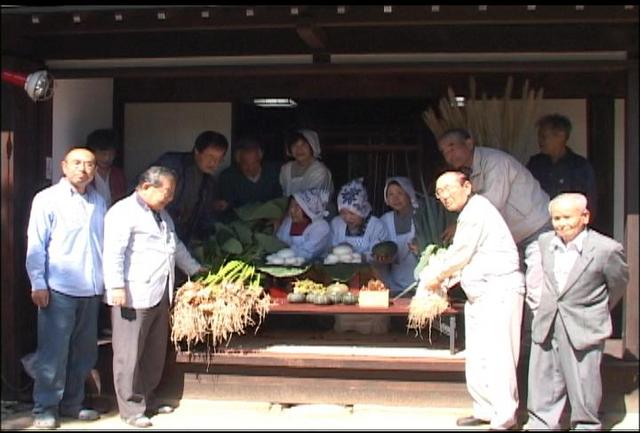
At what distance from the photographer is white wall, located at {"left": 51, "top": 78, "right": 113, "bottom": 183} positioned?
6742mm

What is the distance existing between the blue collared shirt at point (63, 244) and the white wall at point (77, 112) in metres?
0.96

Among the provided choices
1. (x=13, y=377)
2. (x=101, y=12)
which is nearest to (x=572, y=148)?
(x=101, y=12)

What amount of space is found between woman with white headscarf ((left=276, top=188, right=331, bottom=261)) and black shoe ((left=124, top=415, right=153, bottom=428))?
1774 millimetres

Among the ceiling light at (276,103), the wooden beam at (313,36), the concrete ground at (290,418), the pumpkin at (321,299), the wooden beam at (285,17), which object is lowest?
the concrete ground at (290,418)

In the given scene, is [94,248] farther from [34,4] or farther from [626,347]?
[626,347]

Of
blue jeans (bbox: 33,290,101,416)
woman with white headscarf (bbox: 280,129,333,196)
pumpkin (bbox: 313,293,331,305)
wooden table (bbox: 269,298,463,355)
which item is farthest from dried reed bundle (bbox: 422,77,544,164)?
blue jeans (bbox: 33,290,101,416)

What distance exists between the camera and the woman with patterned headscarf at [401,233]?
22.5 feet

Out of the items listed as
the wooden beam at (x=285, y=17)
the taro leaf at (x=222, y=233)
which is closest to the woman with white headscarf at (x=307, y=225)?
the taro leaf at (x=222, y=233)

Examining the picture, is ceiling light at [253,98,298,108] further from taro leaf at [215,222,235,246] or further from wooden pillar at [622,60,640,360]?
wooden pillar at [622,60,640,360]

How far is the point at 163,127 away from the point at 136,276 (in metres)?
2.33

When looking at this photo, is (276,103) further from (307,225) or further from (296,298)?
(296,298)

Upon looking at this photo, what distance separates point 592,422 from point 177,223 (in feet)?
10.7

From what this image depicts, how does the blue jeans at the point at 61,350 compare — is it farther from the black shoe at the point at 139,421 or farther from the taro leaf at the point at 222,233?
the taro leaf at the point at 222,233

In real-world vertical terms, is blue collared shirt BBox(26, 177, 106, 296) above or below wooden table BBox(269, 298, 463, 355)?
above
